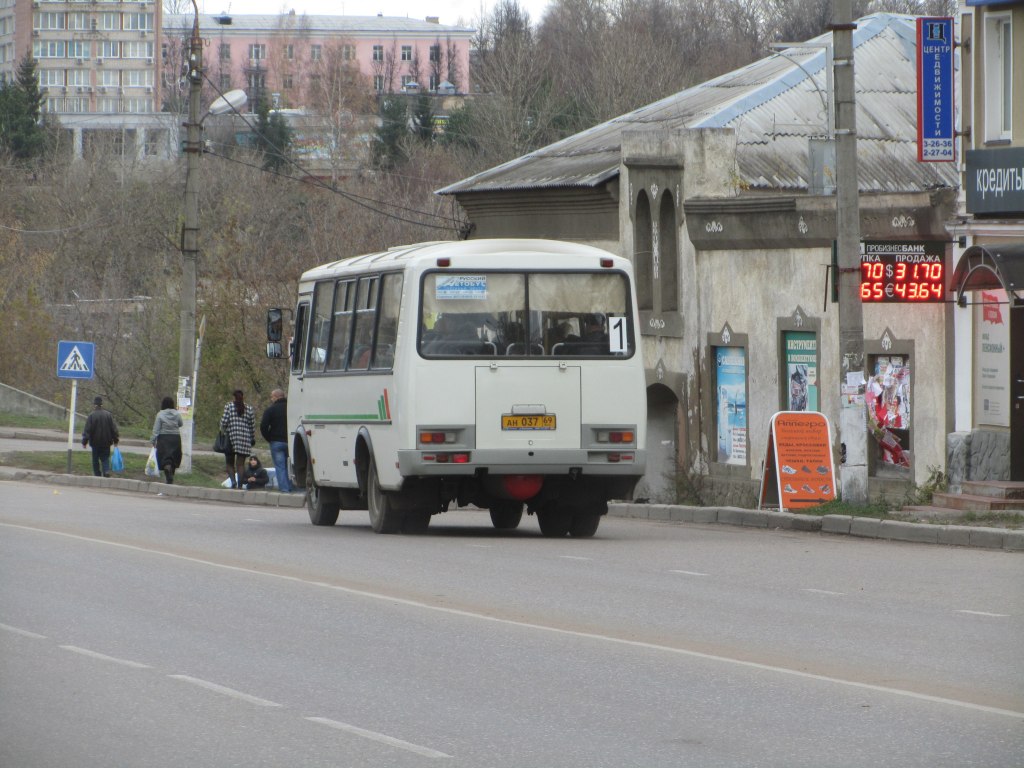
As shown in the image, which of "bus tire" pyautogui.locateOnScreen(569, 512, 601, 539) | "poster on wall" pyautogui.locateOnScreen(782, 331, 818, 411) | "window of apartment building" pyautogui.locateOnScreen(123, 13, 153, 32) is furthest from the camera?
"window of apartment building" pyautogui.locateOnScreen(123, 13, 153, 32)

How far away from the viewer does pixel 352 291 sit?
20.7m

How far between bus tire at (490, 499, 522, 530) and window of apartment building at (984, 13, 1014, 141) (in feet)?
24.8

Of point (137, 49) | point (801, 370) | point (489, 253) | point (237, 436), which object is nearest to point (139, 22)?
point (137, 49)

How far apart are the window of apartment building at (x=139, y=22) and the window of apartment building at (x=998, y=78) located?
6623 cm

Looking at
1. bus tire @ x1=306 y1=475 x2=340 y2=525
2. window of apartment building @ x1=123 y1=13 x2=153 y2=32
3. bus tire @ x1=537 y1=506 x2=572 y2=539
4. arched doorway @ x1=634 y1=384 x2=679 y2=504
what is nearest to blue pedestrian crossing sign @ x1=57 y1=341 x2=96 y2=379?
arched doorway @ x1=634 y1=384 x2=679 y2=504

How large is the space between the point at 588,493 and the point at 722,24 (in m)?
67.5

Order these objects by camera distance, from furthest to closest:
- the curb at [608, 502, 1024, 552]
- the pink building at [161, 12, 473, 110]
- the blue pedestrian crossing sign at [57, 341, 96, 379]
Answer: the pink building at [161, 12, 473, 110] < the blue pedestrian crossing sign at [57, 341, 96, 379] < the curb at [608, 502, 1024, 552]

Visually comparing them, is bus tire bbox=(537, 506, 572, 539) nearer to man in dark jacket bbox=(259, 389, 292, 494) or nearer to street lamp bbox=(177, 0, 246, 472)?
man in dark jacket bbox=(259, 389, 292, 494)

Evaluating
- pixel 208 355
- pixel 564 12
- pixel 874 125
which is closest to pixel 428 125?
pixel 564 12

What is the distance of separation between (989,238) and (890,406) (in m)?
3.26

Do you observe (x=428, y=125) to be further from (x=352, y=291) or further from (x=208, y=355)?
(x=352, y=291)

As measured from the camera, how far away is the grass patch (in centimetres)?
3325

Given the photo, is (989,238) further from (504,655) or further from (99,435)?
(99,435)

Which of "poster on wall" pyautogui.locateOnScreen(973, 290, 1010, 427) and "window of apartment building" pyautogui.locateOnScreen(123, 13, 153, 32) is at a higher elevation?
"window of apartment building" pyautogui.locateOnScreen(123, 13, 153, 32)
